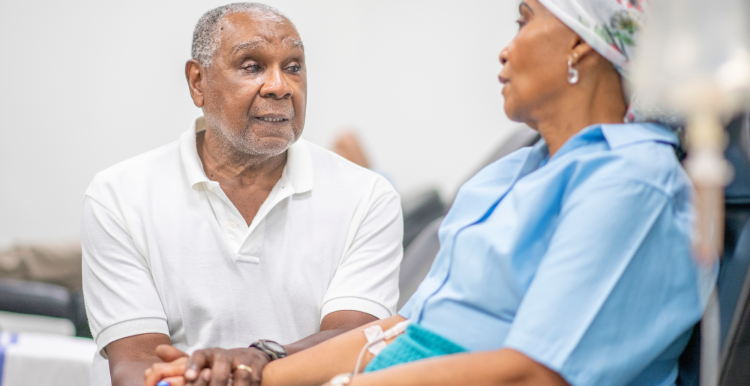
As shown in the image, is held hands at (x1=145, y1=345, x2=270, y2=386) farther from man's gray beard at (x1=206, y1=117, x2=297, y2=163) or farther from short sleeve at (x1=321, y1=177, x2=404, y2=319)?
man's gray beard at (x1=206, y1=117, x2=297, y2=163)

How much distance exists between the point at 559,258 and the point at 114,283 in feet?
2.95

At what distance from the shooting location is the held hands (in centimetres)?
100

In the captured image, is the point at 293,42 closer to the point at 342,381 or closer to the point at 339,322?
the point at 339,322

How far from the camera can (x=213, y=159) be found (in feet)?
4.78

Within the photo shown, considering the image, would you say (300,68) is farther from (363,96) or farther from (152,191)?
(363,96)

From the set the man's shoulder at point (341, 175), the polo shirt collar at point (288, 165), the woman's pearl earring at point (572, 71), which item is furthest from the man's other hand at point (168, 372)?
the woman's pearl earring at point (572, 71)

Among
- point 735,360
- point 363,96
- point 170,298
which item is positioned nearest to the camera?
point 735,360

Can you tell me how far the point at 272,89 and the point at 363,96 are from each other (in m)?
3.21

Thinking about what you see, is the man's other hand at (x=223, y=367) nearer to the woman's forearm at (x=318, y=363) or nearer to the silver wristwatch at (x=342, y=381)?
the woman's forearm at (x=318, y=363)

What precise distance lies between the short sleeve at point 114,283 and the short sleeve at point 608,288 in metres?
0.77

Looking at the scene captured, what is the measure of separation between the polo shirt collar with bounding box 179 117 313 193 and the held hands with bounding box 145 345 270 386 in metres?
0.44

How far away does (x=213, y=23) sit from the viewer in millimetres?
1395

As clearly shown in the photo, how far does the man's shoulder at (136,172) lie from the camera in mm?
1355

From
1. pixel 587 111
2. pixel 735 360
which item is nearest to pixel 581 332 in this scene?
pixel 735 360
